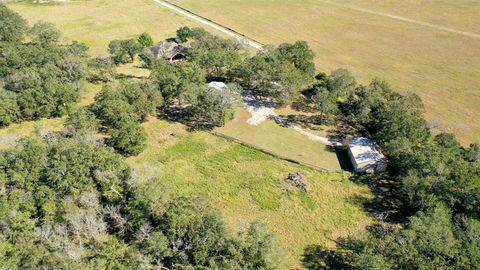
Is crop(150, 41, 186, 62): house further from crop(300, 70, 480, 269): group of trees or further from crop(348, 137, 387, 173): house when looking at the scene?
crop(348, 137, 387, 173): house

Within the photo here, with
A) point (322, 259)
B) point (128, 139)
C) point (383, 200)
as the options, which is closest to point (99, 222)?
point (128, 139)

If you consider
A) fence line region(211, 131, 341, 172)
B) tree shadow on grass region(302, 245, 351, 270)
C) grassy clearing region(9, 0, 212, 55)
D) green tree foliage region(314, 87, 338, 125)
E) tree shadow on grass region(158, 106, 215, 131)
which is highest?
green tree foliage region(314, 87, 338, 125)

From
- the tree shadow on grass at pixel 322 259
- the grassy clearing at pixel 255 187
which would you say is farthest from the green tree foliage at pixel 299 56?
the tree shadow on grass at pixel 322 259

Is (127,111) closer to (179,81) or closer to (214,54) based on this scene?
(179,81)

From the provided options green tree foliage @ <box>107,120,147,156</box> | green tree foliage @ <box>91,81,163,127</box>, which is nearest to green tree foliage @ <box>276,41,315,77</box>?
green tree foliage @ <box>91,81,163,127</box>

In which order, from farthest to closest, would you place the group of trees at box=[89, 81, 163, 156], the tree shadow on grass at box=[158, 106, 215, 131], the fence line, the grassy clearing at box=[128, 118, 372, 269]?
the tree shadow on grass at box=[158, 106, 215, 131]
the group of trees at box=[89, 81, 163, 156]
the fence line
the grassy clearing at box=[128, 118, 372, 269]

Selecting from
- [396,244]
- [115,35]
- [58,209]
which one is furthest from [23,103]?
[396,244]
